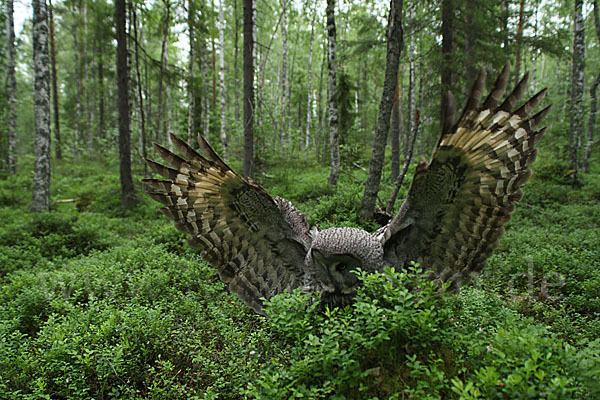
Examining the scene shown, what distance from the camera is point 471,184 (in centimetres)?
272

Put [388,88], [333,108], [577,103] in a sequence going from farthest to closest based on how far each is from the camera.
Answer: [577,103]
[333,108]
[388,88]

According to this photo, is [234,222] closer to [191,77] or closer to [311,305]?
[311,305]

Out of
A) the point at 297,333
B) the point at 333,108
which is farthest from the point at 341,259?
the point at 333,108

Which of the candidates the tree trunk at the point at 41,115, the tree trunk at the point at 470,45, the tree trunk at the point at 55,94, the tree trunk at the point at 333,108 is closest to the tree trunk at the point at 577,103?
the tree trunk at the point at 470,45

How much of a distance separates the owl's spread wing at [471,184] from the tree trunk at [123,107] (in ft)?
32.9

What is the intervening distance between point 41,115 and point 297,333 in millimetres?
10951

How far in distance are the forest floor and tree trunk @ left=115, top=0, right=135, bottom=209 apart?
163 inches

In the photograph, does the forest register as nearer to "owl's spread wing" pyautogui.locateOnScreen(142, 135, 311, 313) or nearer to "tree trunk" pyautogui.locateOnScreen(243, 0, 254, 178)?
"tree trunk" pyautogui.locateOnScreen(243, 0, 254, 178)

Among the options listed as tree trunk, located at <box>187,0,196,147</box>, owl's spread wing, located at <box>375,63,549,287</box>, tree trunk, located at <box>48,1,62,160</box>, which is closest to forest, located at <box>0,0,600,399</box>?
owl's spread wing, located at <box>375,63,549,287</box>

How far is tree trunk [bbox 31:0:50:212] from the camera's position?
31.0 feet

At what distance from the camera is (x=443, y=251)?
3.15m

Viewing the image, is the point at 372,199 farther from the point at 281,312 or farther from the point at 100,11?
the point at 100,11

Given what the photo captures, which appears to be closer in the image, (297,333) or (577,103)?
(297,333)

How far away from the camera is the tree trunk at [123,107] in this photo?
9.99 meters
